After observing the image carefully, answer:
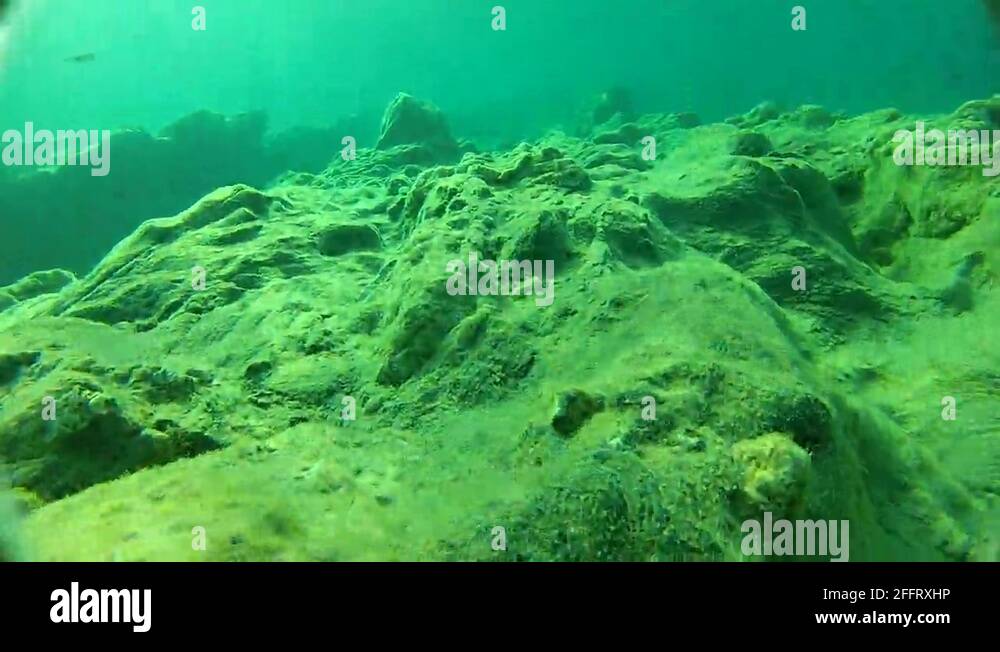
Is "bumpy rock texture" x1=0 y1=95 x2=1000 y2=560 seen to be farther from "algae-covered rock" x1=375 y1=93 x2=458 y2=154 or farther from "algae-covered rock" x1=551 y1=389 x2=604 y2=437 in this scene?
"algae-covered rock" x1=375 y1=93 x2=458 y2=154

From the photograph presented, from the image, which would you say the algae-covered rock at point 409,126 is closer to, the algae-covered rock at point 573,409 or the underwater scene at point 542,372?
the underwater scene at point 542,372

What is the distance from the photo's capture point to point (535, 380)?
4316 mm

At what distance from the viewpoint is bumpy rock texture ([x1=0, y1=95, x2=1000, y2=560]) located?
10.5 ft

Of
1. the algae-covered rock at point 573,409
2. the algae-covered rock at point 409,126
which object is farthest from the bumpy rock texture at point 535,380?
the algae-covered rock at point 409,126

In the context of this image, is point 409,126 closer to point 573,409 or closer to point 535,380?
point 535,380

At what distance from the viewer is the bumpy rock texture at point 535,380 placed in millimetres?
3186
